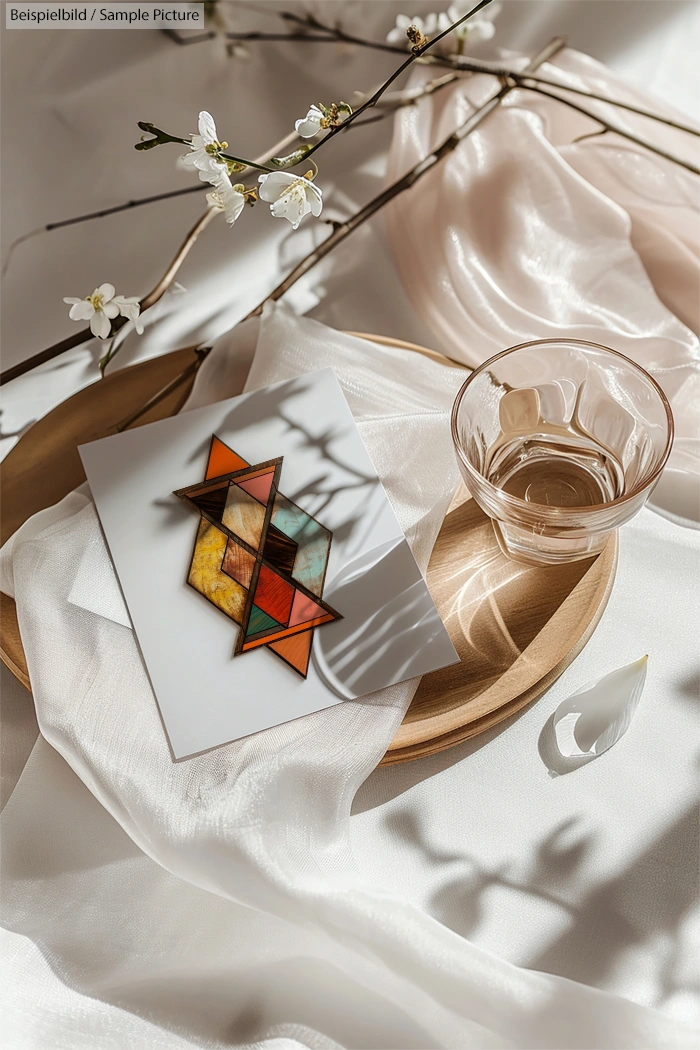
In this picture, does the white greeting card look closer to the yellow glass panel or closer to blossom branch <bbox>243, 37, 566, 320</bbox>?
the yellow glass panel

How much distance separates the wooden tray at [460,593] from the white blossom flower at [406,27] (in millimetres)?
331

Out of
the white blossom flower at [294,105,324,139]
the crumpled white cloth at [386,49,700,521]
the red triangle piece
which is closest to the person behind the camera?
the white blossom flower at [294,105,324,139]

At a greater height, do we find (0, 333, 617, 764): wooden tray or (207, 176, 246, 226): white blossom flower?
(207, 176, 246, 226): white blossom flower

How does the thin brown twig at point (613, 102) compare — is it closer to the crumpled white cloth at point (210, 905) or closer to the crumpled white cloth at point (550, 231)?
the crumpled white cloth at point (550, 231)

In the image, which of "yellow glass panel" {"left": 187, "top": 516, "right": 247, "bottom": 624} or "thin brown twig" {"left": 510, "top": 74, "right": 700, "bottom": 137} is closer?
"yellow glass panel" {"left": 187, "top": 516, "right": 247, "bottom": 624}

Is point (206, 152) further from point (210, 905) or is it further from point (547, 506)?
point (210, 905)

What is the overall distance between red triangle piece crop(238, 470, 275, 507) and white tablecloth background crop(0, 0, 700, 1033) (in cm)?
19

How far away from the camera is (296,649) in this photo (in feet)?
1.70

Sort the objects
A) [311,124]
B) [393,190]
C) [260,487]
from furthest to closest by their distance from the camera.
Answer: [393,190] → [260,487] → [311,124]

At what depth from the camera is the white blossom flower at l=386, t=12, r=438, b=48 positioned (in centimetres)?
75

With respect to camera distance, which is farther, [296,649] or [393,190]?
[393,190]

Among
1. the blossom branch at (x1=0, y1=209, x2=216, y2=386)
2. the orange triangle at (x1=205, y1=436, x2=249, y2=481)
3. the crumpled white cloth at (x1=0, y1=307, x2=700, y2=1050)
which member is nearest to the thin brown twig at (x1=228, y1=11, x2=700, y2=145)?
the blossom branch at (x1=0, y1=209, x2=216, y2=386)

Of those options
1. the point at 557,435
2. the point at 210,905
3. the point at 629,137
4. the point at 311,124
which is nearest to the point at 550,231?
the point at 629,137

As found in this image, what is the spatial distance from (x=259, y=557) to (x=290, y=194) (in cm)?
21
